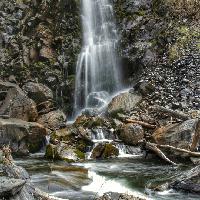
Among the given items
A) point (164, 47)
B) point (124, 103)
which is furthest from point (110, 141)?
point (164, 47)

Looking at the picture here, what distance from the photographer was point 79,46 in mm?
26656

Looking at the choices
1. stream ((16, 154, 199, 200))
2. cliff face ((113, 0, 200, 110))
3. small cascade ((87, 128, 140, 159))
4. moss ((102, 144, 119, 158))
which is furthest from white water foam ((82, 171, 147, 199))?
cliff face ((113, 0, 200, 110))

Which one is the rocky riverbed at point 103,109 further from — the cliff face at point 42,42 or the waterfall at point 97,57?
the waterfall at point 97,57

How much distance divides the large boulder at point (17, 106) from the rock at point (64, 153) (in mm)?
4480

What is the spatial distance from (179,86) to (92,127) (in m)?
5.56

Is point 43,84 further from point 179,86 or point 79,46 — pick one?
point 179,86

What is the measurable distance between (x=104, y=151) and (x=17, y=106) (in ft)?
19.0

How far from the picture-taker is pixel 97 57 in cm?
2567

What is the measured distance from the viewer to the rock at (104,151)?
16516 millimetres

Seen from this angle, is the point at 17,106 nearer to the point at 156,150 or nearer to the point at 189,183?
the point at 156,150

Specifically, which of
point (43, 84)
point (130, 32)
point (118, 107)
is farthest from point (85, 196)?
point (130, 32)

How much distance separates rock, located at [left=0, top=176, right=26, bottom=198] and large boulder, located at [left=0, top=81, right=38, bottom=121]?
478 inches

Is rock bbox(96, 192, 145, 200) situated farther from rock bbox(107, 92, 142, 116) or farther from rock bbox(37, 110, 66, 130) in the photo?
rock bbox(107, 92, 142, 116)

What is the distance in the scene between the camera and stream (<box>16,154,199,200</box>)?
36.5ft
